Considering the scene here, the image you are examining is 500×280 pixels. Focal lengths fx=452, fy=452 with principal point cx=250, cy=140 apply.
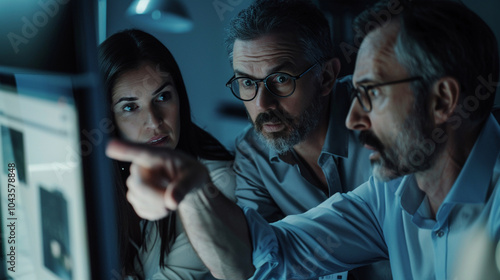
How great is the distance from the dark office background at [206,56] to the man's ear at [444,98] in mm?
346

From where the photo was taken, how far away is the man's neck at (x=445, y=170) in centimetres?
67

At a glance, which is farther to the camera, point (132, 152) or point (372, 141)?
point (372, 141)

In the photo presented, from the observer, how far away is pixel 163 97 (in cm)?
84

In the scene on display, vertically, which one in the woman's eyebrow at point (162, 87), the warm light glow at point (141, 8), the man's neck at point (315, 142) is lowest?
the man's neck at point (315, 142)

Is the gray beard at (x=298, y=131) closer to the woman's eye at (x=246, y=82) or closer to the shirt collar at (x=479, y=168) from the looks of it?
the woman's eye at (x=246, y=82)

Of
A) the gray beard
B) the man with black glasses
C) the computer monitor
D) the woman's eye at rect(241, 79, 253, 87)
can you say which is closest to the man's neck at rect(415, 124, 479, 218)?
the man with black glasses

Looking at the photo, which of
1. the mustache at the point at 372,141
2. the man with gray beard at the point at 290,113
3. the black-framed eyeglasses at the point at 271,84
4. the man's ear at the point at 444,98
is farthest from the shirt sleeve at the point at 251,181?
the man's ear at the point at 444,98

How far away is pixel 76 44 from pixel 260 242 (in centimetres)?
51

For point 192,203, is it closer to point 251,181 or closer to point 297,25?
point 251,181

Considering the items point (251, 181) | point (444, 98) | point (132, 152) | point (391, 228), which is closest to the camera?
point (132, 152)

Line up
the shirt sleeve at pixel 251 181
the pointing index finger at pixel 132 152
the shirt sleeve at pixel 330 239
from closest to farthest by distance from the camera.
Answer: the pointing index finger at pixel 132 152, the shirt sleeve at pixel 330 239, the shirt sleeve at pixel 251 181

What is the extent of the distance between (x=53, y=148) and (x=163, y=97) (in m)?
0.24

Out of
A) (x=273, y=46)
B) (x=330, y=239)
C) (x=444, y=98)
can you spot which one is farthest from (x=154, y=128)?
(x=444, y=98)

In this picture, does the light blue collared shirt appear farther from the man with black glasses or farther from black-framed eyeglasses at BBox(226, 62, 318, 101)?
black-framed eyeglasses at BBox(226, 62, 318, 101)
